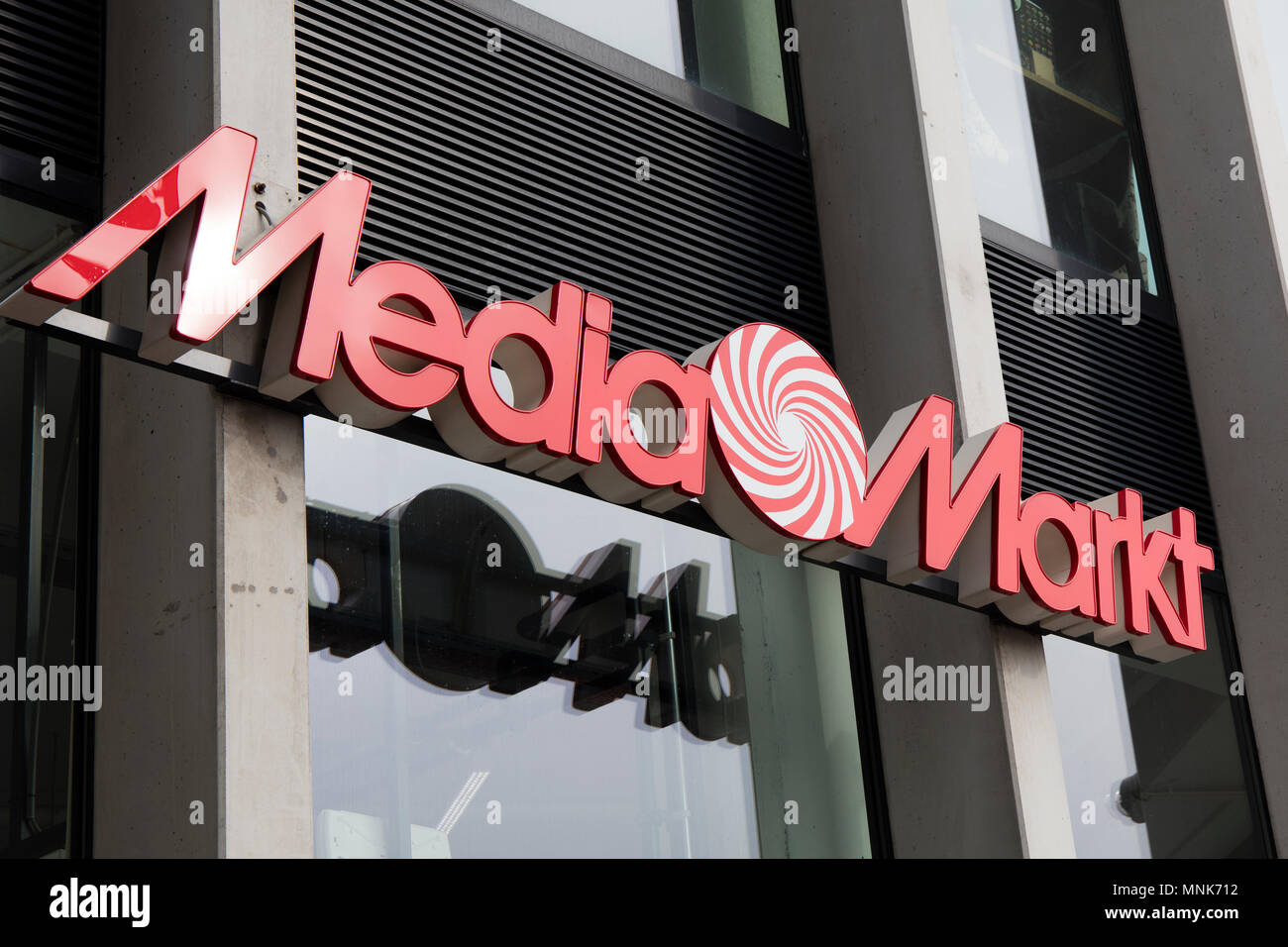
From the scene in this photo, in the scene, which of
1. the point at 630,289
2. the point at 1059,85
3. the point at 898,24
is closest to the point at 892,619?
the point at 630,289

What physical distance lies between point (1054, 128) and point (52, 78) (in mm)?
7212

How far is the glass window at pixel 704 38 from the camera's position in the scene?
796 centimetres

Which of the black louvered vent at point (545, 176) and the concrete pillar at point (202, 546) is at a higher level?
the black louvered vent at point (545, 176)

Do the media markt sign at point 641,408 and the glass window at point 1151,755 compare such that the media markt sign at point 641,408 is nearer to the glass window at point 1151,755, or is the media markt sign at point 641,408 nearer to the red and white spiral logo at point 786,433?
the red and white spiral logo at point 786,433

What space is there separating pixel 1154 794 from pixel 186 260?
6.77 metres

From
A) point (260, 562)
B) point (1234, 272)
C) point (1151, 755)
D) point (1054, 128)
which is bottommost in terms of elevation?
point (1151, 755)

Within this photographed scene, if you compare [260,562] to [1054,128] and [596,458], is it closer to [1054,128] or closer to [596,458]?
[596,458]

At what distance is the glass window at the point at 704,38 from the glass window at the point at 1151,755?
3.78 meters

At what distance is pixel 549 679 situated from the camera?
21.5ft

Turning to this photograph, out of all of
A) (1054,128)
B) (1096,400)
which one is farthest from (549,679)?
(1054,128)

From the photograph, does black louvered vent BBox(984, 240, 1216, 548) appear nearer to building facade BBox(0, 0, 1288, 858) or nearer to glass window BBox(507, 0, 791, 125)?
building facade BBox(0, 0, 1288, 858)

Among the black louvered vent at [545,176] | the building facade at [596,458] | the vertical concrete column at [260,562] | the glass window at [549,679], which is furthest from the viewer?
the black louvered vent at [545,176]

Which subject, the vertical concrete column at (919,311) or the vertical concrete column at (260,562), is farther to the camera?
the vertical concrete column at (919,311)

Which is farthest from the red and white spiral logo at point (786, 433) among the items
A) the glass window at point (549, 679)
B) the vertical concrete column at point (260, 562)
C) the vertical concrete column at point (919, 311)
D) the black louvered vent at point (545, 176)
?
the vertical concrete column at point (260, 562)
